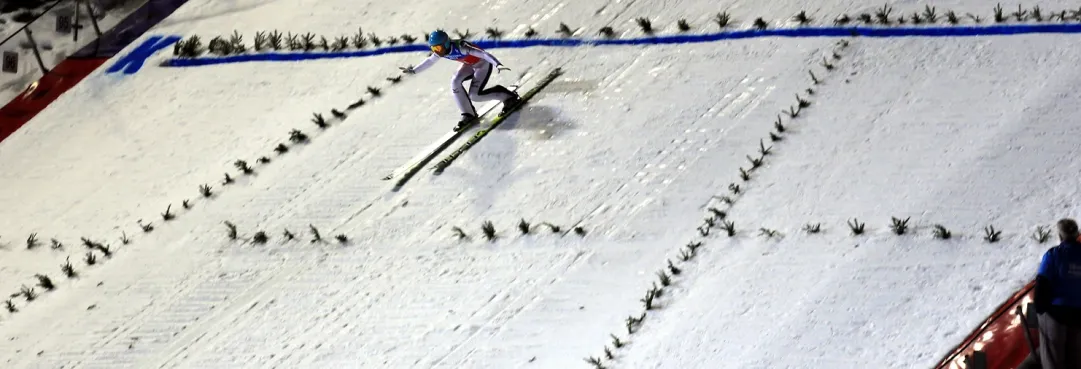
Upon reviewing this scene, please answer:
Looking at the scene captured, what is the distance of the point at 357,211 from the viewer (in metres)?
8.56

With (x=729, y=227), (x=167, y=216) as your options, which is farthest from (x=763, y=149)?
(x=167, y=216)

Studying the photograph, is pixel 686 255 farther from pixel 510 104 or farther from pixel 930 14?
pixel 930 14

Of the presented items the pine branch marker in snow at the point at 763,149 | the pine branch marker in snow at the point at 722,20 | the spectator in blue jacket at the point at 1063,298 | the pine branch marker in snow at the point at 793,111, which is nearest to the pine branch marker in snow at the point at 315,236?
the pine branch marker in snow at the point at 763,149

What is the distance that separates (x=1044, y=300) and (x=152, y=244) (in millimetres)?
6098

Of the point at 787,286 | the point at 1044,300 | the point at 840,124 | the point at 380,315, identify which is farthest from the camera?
the point at 840,124

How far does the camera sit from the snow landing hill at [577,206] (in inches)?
276

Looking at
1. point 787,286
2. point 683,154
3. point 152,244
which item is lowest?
point 787,286

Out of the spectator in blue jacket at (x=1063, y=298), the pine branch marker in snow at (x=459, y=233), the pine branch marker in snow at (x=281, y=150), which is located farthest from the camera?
the pine branch marker in snow at (x=281, y=150)

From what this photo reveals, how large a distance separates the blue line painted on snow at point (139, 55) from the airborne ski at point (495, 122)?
12.6 feet

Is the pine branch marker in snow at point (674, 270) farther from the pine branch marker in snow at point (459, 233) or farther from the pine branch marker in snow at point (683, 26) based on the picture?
the pine branch marker in snow at point (683, 26)

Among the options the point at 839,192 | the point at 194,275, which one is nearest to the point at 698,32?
the point at 839,192

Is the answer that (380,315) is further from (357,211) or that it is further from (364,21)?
(364,21)

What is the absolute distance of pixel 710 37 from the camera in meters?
9.58

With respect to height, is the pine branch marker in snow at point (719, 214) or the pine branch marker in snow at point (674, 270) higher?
the pine branch marker in snow at point (719, 214)
